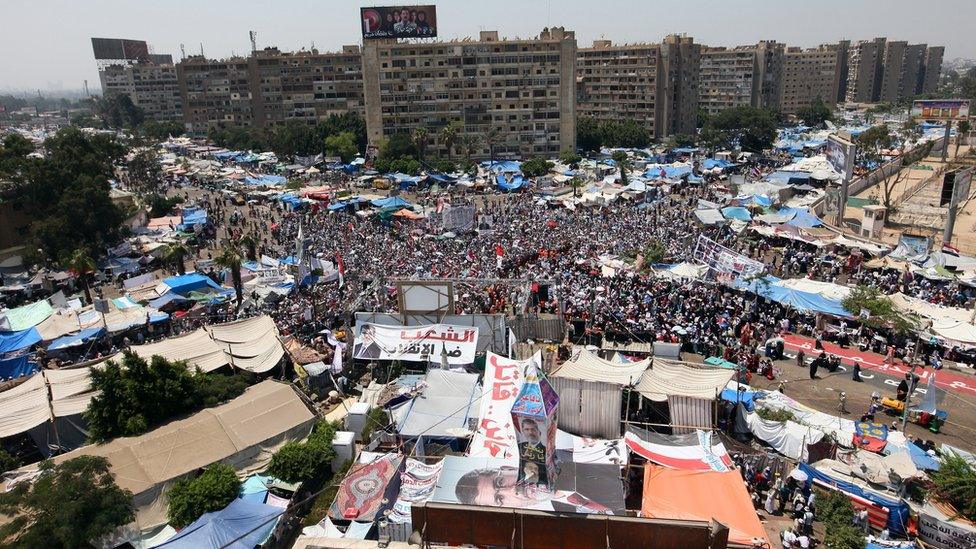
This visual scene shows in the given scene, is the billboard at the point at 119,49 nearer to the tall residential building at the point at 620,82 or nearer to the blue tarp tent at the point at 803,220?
the tall residential building at the point at 620,82

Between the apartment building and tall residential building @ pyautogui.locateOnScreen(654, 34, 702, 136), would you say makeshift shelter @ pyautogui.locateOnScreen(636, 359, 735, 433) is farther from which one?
the apartment building

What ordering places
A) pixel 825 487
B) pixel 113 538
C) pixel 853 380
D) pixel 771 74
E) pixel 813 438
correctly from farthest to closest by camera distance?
pixel 771 74
pixel 853 380
pixel 813 438
pixel 825 487
pixel 113 538

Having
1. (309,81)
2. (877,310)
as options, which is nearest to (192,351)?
(877,310)

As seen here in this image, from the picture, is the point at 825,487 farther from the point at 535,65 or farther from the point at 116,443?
the point at 535,65

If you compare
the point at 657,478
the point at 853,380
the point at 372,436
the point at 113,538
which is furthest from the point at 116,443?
the point at 853,380

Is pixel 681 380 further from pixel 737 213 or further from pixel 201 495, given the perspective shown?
pixel 737 213

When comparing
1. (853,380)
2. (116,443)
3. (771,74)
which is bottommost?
(853,380)
